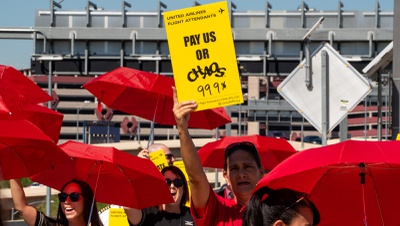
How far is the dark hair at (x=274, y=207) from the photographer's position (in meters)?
4.84

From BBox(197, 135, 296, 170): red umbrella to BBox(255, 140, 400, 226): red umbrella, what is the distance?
660cm

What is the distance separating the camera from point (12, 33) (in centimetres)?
3566

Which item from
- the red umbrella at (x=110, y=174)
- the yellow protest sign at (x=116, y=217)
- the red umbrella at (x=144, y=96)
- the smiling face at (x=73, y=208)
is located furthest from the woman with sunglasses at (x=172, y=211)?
the red umbrella at (x=144, y=96)

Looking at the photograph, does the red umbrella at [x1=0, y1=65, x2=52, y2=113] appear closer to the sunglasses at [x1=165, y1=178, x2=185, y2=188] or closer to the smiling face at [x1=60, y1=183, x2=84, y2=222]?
the sunglasses at [x1=165, y1=178, x2=185, y2=188]

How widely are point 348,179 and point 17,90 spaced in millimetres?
4152

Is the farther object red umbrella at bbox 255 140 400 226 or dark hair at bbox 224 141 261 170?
dark hair at bbox 224 141 261 170

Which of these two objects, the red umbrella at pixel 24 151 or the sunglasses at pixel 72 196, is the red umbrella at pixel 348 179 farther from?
the red umbrella at pixel 24 151

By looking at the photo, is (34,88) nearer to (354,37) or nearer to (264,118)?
(354,37)

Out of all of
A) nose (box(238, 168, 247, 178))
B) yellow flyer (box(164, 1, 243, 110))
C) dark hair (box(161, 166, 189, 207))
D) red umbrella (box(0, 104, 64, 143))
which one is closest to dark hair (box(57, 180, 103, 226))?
dark hair (box(161, 166, 189, 207))

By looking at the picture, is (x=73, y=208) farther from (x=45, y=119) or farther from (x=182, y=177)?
(x=45, y=119)

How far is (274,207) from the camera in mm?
4863

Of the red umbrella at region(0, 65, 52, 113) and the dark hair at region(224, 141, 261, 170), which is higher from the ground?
the red umbrella at region(0, 65, 52, 113)

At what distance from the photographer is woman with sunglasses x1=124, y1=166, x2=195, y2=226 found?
8836mm

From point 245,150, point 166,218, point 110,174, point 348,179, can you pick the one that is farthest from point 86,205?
point 110,174
